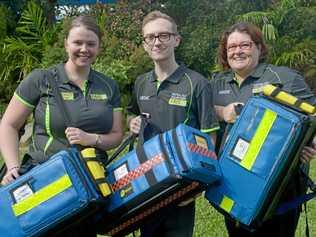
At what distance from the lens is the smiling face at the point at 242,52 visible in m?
3.52

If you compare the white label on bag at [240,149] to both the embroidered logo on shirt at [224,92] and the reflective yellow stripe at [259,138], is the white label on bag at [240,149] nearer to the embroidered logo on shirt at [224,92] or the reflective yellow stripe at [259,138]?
the reflective yellow stripe at [259,138]

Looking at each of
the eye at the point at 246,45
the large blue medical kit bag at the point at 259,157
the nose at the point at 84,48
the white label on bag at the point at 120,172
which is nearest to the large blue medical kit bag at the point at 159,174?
the white label on bag at the point at 120,172

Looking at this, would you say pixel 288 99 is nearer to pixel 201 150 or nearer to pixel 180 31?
pixel 201 150

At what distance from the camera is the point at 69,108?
318 centimetres

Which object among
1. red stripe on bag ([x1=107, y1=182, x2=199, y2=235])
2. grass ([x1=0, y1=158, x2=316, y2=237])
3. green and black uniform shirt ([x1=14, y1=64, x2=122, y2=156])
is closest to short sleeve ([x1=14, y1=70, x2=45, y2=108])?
green and black uniform shirt ([x1=14, y1=64, x2=122, y2=156])

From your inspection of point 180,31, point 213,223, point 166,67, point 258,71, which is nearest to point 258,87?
point 258,71

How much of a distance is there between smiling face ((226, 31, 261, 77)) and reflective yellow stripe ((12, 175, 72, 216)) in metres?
1.28

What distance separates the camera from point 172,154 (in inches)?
115

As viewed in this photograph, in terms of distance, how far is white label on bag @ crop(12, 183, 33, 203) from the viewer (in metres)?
2.92

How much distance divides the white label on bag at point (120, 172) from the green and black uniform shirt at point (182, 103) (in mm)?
344

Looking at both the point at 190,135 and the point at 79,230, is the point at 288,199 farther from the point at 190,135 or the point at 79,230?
the point at 79,230

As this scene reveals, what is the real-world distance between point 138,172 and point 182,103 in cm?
49

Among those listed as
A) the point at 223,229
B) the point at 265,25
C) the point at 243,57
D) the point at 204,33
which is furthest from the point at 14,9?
the point at 243,57

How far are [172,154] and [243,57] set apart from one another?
913 millimetres
